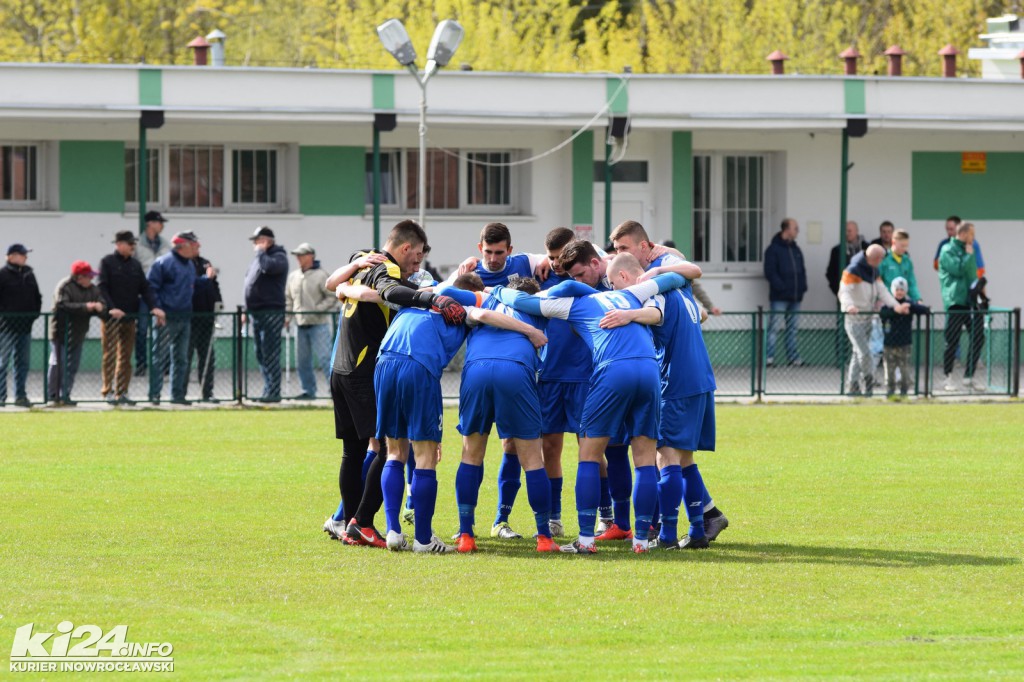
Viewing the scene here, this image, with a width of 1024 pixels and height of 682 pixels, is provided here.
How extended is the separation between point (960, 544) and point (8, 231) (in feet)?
57.1

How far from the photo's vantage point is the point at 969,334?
2116 centimetres

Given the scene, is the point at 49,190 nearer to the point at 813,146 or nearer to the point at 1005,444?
the point at 813,146

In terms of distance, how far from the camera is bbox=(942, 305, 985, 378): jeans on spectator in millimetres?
21109

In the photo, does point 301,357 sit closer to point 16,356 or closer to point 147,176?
point 16,356

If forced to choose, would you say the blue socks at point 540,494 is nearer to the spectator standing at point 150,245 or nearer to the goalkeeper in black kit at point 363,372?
the goalkeeper in black kit at point 363,372

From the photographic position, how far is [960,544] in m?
9.91

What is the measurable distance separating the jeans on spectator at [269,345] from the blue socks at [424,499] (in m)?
10.5

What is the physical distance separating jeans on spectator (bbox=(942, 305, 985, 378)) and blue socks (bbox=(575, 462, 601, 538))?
1258 centimetres

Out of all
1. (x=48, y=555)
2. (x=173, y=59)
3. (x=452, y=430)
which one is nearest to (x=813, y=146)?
(x=452, y=430)

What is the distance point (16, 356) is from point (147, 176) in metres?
6.30

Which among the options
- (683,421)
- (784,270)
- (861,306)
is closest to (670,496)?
(683,421)

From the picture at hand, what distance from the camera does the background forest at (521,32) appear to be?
4091cm

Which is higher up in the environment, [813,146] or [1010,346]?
[813,146]

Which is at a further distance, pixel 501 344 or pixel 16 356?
pixel 16 356
